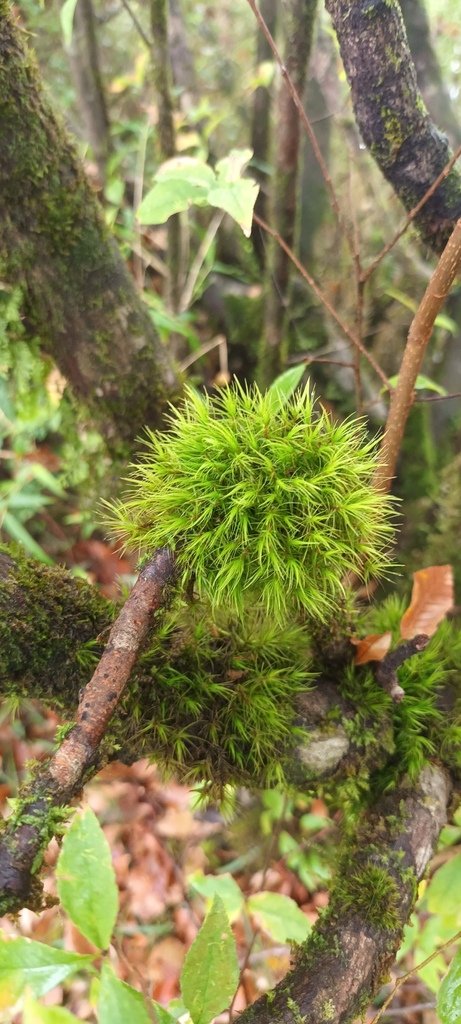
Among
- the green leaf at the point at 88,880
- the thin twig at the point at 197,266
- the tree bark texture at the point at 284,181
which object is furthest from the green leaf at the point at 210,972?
the thin twig at the point at 197,266

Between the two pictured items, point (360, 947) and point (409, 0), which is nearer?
point (360, 947)

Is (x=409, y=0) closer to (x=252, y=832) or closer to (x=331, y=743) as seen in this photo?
(x=331, y=743)

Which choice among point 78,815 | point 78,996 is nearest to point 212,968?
point 78,815

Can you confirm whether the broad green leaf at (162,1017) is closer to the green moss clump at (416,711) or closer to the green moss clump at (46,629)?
the green moss clump at (46,629)

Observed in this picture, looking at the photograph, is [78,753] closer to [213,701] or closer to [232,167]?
[213,701]

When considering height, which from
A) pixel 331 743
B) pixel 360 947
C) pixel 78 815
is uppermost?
pixel 78 815

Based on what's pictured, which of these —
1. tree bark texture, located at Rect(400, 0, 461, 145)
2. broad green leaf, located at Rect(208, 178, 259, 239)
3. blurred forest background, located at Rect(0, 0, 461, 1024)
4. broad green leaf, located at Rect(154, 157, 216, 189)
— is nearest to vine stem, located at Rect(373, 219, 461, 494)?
blurred forest background, located at Rect(0, 0, 461, 1024)
